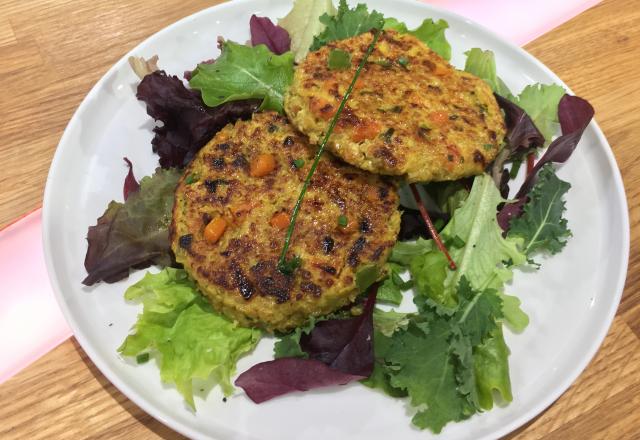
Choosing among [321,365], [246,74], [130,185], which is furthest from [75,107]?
[321,365]

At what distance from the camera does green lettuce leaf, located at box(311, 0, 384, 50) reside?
129 inches

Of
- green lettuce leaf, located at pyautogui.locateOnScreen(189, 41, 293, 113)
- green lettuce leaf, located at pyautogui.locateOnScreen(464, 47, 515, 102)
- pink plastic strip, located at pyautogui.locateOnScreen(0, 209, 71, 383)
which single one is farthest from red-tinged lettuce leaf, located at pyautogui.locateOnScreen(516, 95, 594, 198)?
pink plastic strip, located at pyautogui.locateOnScreen(0, 209, 71, 383)

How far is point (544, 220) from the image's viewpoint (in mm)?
2711

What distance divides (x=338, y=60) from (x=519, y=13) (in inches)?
73.5

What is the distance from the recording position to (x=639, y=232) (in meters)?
3.03

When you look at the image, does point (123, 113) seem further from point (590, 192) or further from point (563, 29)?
point (563, 29)

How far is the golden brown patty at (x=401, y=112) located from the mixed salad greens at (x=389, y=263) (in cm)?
18

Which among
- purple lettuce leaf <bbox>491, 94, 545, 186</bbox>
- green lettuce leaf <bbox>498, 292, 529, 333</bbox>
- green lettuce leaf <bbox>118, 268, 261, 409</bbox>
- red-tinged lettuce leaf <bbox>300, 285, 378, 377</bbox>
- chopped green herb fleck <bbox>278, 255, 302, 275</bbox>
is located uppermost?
purple lettuce leaf <bbox>491, 94, 545, 186</bbox>

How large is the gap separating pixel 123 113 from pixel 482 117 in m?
1.98

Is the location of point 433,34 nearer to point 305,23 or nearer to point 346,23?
point 346,23

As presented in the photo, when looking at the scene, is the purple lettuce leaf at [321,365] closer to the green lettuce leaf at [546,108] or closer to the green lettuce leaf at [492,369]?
the green lettuce leaf at [492,369]

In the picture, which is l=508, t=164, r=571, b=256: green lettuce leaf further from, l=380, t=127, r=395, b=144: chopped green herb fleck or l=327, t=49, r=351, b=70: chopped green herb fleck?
l=327, t=49, r=351, b=70: chopped green herb fleck

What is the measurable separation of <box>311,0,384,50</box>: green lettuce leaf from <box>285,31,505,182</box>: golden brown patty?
12.2 inches

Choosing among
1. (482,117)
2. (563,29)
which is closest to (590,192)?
(482,117)
